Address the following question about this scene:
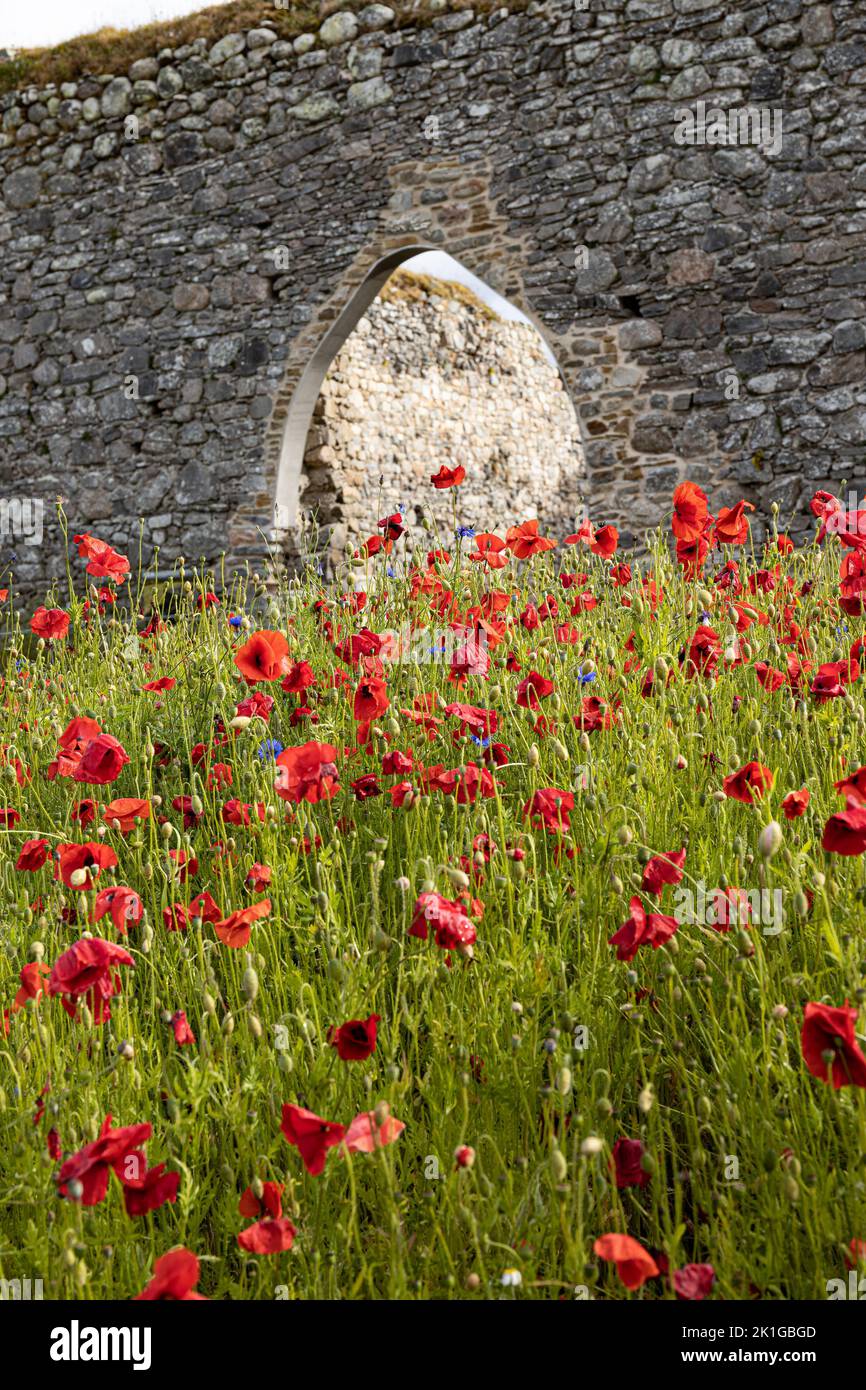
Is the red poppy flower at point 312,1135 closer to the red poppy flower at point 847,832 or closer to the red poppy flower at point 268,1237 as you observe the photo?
the red poppy flower at point 268,1237

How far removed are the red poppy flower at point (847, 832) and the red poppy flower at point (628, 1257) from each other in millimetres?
550

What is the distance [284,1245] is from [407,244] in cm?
785

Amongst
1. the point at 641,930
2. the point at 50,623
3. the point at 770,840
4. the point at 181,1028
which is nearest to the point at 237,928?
the point at 181,1028

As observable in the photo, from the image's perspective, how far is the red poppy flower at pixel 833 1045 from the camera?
3.81ft

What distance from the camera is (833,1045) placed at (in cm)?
119

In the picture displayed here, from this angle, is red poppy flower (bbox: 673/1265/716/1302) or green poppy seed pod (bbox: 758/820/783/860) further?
green poppy seed pod (bbox: 758/820/783/860)

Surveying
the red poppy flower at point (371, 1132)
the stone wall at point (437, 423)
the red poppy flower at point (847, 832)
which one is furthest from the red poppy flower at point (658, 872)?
the stone wall at point (437, 423)

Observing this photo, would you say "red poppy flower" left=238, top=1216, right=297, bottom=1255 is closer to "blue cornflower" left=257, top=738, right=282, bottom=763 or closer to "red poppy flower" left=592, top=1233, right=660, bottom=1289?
"red poppy flower" left=592, top=1233, right=660, bottom=1289

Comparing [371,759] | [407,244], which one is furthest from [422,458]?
[371,759]

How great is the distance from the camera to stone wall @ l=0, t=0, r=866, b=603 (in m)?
6.96

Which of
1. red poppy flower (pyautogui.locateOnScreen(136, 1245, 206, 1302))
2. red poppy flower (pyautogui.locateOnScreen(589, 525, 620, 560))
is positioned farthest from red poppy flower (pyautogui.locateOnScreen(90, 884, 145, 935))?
red poppy flower (pyautogui.locateOnScreen(589, 525, 620, 560))

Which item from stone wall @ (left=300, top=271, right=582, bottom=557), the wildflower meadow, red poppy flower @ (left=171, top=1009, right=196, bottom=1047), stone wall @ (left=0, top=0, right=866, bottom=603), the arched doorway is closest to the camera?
the wildflower meadow

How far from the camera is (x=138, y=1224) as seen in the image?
164 cm
